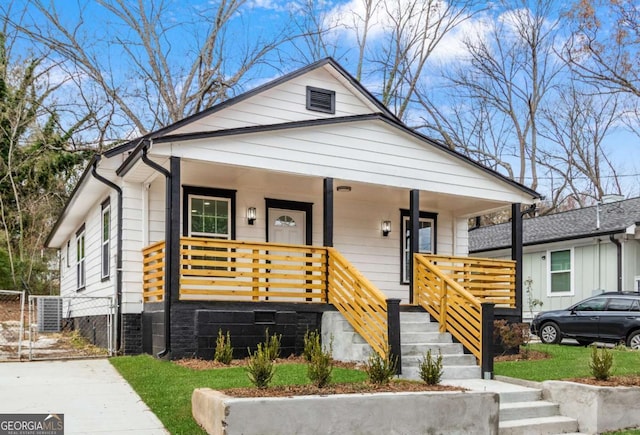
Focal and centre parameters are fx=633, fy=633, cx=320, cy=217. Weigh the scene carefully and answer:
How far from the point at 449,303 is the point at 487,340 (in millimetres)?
1301

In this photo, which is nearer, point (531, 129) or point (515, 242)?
point (515, 242)

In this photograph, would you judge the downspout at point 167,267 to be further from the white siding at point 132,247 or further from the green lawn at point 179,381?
the white siding at point 132,247

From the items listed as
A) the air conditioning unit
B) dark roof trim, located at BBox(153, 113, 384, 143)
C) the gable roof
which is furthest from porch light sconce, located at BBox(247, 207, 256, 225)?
the gable roof

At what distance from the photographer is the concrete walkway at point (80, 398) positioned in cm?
605

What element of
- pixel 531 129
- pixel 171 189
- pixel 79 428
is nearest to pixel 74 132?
pixel 171 189

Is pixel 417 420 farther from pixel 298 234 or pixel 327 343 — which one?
pixel 298 234

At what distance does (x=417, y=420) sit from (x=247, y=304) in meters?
4.57

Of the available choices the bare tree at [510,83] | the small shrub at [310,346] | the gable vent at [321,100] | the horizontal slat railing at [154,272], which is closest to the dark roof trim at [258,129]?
the horizontal slat railing at [154,272]

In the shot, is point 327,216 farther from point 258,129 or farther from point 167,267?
point 167,267

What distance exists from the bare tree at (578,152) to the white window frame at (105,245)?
2441cm

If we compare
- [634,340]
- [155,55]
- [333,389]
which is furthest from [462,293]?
[155,55]

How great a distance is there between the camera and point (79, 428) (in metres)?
5.89

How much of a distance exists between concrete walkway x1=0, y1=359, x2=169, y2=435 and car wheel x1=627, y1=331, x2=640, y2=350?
35.8 ft

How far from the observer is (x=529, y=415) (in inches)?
A: 302
